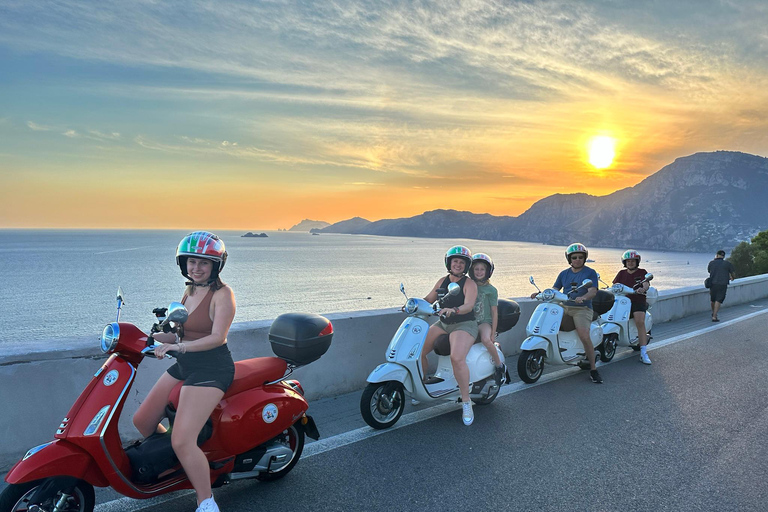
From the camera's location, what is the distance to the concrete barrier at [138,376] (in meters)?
3.90

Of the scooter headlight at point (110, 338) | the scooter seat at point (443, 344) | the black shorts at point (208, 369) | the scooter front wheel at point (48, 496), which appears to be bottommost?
the scooter front wheel at point (48, 496)

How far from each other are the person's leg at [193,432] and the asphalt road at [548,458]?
1.28ft

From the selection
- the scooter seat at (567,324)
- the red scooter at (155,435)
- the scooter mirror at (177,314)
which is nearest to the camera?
the red scooter at (155,435)

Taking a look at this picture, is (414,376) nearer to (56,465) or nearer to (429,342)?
(429,342)

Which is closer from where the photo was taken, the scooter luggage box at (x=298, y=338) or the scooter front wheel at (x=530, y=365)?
the scooter luggage box at (x=298, y=338)

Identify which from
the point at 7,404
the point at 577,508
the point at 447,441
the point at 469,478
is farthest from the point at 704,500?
the point at 7,404

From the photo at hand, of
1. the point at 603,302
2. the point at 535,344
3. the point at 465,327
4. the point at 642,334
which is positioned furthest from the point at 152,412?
the point at 642,334

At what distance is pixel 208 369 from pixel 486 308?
11.1 feet

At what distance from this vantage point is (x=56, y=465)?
8.96 feet

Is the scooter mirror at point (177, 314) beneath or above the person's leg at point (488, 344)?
above

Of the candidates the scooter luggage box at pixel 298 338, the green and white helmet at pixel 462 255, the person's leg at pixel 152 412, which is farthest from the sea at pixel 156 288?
the scooter luggage box at pixel 298 338

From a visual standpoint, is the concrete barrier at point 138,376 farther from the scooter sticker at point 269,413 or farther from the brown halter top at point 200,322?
the scooter sticker at point 269,413

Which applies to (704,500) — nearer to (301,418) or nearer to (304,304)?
(301,418)

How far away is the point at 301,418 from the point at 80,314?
5273 centimetres
